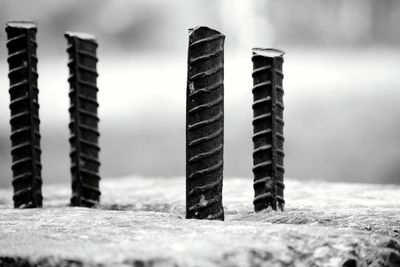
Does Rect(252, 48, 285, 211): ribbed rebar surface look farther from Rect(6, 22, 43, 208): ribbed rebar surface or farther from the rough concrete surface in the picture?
Rect(6, 22, 43, 208): ribbed rebar surface

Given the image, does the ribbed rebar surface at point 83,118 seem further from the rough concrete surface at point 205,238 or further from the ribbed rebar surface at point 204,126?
the ribbed rebar surface at point 204,126

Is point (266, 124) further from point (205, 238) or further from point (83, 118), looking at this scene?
point (83, 118)

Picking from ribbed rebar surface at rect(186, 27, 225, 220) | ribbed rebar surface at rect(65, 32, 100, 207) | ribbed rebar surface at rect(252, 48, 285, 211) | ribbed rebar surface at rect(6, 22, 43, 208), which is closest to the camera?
ribbed rebar surface at rect(186, 27, 225, 220)

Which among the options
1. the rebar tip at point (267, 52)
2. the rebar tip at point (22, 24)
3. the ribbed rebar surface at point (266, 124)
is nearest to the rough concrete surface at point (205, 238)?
the ribbed rebar surface at point (266, 124)

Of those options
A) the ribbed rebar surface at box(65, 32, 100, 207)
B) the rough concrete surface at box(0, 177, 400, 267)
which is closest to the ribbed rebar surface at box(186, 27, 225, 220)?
the rough concrete surface at box(0, 177, 400, 267)

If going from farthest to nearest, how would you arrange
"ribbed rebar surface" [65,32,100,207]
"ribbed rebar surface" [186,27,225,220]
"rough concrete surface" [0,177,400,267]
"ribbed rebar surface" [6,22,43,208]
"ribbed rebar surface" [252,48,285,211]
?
"ribbed rebar surface" [65,32,100,207] < "ribbed rebar surface" [6,22,43,208] < "ribbed rebar surface" [252,48,285,211] < "ribbed rebar surface" [186,27,225,220] < "rough concrete surface" [0,177,400,267]

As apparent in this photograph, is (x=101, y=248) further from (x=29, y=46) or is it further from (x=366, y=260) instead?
(x=29, y=46)

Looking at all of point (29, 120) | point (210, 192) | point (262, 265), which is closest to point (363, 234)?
point (262, 265)
